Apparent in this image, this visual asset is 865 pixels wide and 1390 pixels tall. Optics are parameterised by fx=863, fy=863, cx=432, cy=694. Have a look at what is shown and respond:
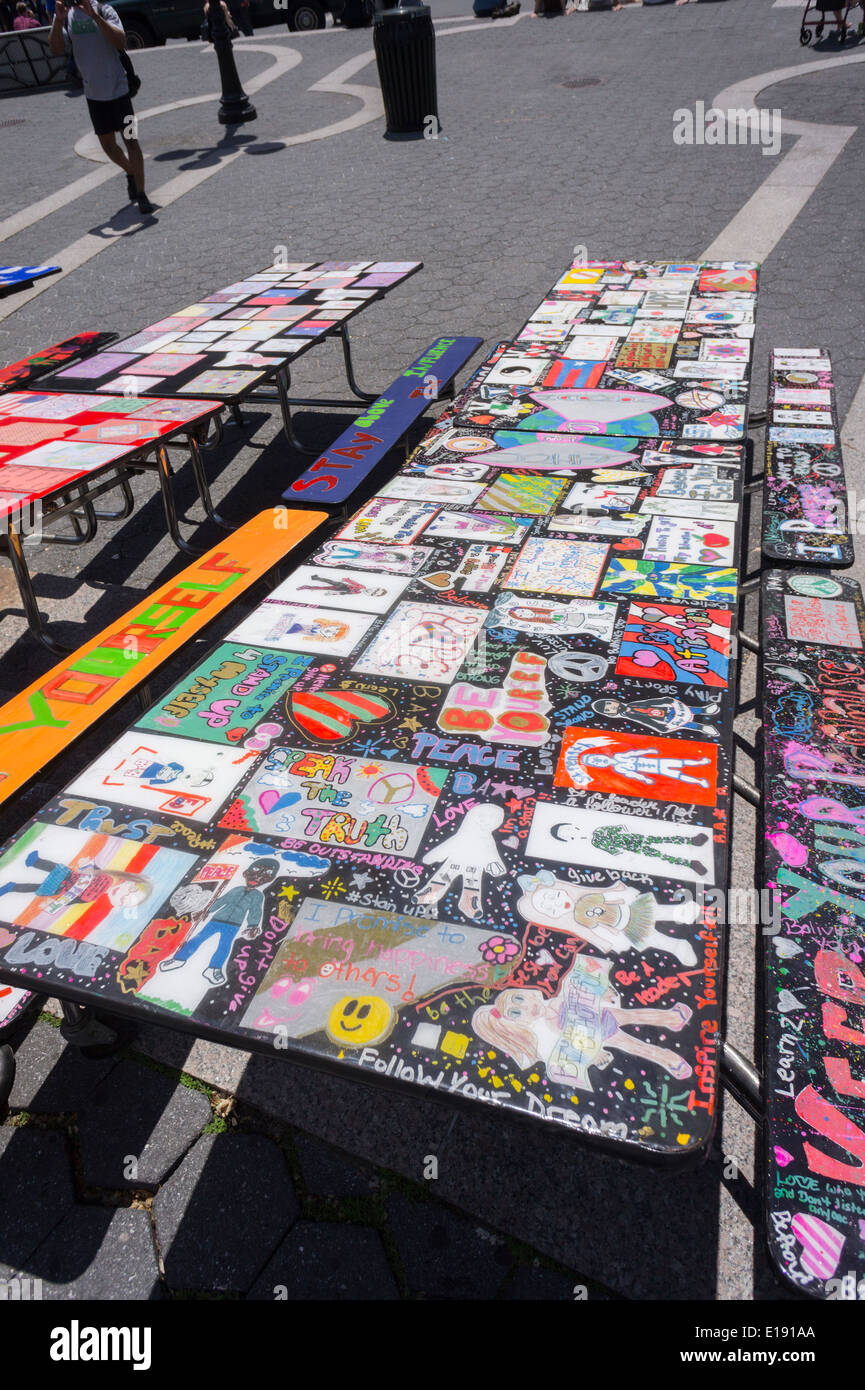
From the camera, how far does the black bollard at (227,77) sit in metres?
9.80

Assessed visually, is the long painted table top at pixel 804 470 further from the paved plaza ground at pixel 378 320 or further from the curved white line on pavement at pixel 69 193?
the curved white line on pavement at pixel 69 193

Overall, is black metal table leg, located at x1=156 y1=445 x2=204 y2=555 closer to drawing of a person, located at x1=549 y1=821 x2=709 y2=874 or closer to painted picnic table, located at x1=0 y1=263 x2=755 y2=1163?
painted picnic table, located at x1=0 y1=263 x2=755 y2=1163

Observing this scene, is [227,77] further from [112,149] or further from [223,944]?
[223,944]

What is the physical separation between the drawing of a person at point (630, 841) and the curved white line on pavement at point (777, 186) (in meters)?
6.38

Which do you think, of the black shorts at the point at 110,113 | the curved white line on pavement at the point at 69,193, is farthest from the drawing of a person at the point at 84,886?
the black shorts at the point at 110,113

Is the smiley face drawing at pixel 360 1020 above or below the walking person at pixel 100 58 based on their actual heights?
below

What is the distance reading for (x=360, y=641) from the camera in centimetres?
206

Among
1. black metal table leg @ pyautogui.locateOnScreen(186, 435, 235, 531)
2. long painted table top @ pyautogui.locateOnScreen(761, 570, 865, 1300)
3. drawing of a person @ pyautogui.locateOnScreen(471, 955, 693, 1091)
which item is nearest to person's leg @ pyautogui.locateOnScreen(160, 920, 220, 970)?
drawing of a person @ pyautogui.locateOnScreen(471, 955, 693, 1091)

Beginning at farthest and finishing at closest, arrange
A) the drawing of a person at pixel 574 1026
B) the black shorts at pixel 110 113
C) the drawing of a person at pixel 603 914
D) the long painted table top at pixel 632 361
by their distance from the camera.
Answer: the black shorts at pixel 110 113 → the long painted table top at pixel 632 361 → the drawing of a person at pixel 603 914 → the drawing of a person at pixel 574 1026

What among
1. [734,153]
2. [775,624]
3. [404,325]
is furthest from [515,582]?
[734,153]

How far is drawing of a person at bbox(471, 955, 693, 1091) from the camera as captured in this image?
1192 millimetres

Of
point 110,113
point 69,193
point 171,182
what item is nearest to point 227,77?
point 171,182

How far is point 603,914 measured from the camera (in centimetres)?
139

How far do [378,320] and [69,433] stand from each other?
3.57 meters
